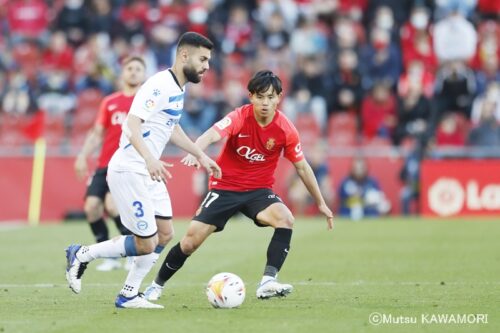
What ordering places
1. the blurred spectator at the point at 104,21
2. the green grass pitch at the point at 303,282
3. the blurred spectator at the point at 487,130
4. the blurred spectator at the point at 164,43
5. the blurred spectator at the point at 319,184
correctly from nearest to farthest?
the green grass pitch at the point at 303,282 → the blurred spectator at the point at 487,130 → the blurred spectator at the point at 319,184 → the blurred spectator at the point at 164,43 → the blurred spectator at the point at 104,21

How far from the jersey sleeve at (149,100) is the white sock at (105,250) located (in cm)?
128

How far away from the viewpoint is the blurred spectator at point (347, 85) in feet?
82.6

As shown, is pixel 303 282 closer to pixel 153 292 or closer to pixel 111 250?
pixel 153 292

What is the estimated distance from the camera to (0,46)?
28.9 m

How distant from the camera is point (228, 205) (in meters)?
11.2

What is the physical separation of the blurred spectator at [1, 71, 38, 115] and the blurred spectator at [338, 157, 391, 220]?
7812 mm

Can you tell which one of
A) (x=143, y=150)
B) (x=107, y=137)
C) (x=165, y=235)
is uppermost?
(x=107, y=137)

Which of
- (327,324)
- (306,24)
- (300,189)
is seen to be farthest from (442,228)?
(327,324)

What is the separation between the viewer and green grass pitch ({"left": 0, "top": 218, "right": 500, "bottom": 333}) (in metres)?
9.30

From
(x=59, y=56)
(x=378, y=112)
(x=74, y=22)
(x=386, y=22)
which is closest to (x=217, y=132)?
(x=378, y=112)

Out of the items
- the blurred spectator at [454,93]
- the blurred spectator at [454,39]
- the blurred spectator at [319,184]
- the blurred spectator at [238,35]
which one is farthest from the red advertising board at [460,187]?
the blurred spectator at [238,35]

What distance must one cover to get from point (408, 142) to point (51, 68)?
30.3ft

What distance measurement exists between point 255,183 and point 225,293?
153cm

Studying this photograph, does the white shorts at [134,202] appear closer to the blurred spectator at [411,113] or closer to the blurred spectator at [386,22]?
the blurred spectator at [411,113]
